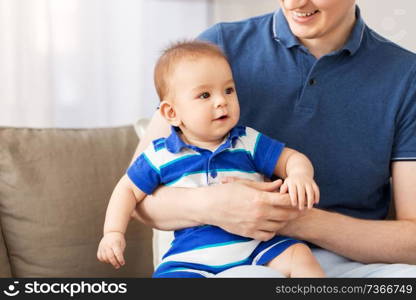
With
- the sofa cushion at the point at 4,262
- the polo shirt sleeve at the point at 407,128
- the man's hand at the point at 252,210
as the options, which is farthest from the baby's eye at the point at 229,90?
the sofa cushion at the point at 4,262

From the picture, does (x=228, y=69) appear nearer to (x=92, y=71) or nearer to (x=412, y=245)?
(x=412, y=245)

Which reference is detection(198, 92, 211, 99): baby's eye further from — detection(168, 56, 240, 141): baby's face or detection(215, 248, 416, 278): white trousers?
detection(215, 248, 416, 278): white trousers

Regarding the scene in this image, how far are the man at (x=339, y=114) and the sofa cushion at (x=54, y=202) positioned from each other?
0.39 meters

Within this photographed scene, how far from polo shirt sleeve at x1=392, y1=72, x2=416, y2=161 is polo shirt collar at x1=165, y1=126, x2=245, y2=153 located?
0.44 m

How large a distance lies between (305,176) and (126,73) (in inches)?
84.7

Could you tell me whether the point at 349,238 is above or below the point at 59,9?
below

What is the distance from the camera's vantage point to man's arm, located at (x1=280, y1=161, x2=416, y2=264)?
4.89ft

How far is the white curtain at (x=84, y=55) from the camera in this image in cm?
299

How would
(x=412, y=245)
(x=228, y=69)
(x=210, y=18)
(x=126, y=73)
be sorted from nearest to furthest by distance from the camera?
(x=228, y=69) < (x=412, y=245) < (x=126, y=73) < (x=210, y=18)

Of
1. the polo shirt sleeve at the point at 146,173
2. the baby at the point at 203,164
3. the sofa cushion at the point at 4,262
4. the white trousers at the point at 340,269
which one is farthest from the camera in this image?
the sofa cushion at the point at 4,262

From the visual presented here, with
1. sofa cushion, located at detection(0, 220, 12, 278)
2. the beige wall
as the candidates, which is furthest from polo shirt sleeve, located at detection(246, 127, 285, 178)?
the beige wall

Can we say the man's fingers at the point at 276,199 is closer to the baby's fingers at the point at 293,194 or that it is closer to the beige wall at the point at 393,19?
the baby's fingers at the point at 293,194

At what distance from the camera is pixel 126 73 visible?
10.9 ft

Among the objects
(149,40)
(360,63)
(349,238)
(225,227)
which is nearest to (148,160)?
(225,227)
